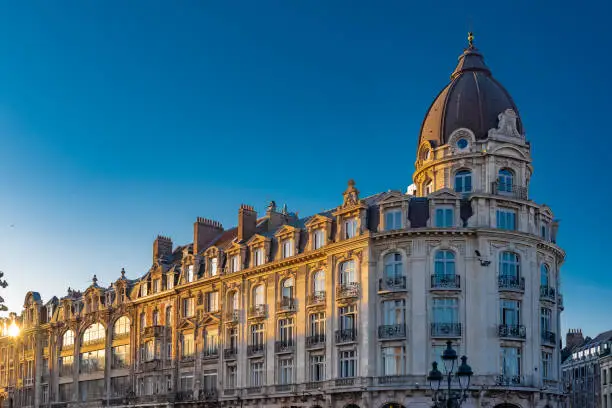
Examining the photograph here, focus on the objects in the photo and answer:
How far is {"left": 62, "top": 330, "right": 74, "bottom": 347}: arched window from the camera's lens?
9256 centimetres

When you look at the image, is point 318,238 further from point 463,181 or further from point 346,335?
point 463,181

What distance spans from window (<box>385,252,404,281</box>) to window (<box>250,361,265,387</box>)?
528 inches

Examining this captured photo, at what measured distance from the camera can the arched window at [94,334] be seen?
88.2 meters

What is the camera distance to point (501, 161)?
204 ft

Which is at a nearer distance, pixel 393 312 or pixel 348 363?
pixel 393 312

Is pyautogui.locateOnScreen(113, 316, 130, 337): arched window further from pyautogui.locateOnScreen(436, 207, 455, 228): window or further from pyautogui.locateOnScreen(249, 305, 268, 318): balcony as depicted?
pyautogui.locateOnScreen(436, 207, 455, 228): window

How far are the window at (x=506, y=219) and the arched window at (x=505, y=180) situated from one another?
189cm

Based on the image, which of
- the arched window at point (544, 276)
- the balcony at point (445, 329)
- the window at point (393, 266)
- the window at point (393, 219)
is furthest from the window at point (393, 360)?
the arched window at point (544, 276)

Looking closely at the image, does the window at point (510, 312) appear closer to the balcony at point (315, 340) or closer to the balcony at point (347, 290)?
the balcony at point (347, 290)

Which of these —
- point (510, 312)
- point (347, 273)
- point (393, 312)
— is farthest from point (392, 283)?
point (510, 312)

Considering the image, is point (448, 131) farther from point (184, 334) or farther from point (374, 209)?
point (184, 334)

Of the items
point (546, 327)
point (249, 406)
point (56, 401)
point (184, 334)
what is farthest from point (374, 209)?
point (56, 401)

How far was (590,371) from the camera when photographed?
109688 mm

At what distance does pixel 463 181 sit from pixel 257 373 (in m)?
19.9
